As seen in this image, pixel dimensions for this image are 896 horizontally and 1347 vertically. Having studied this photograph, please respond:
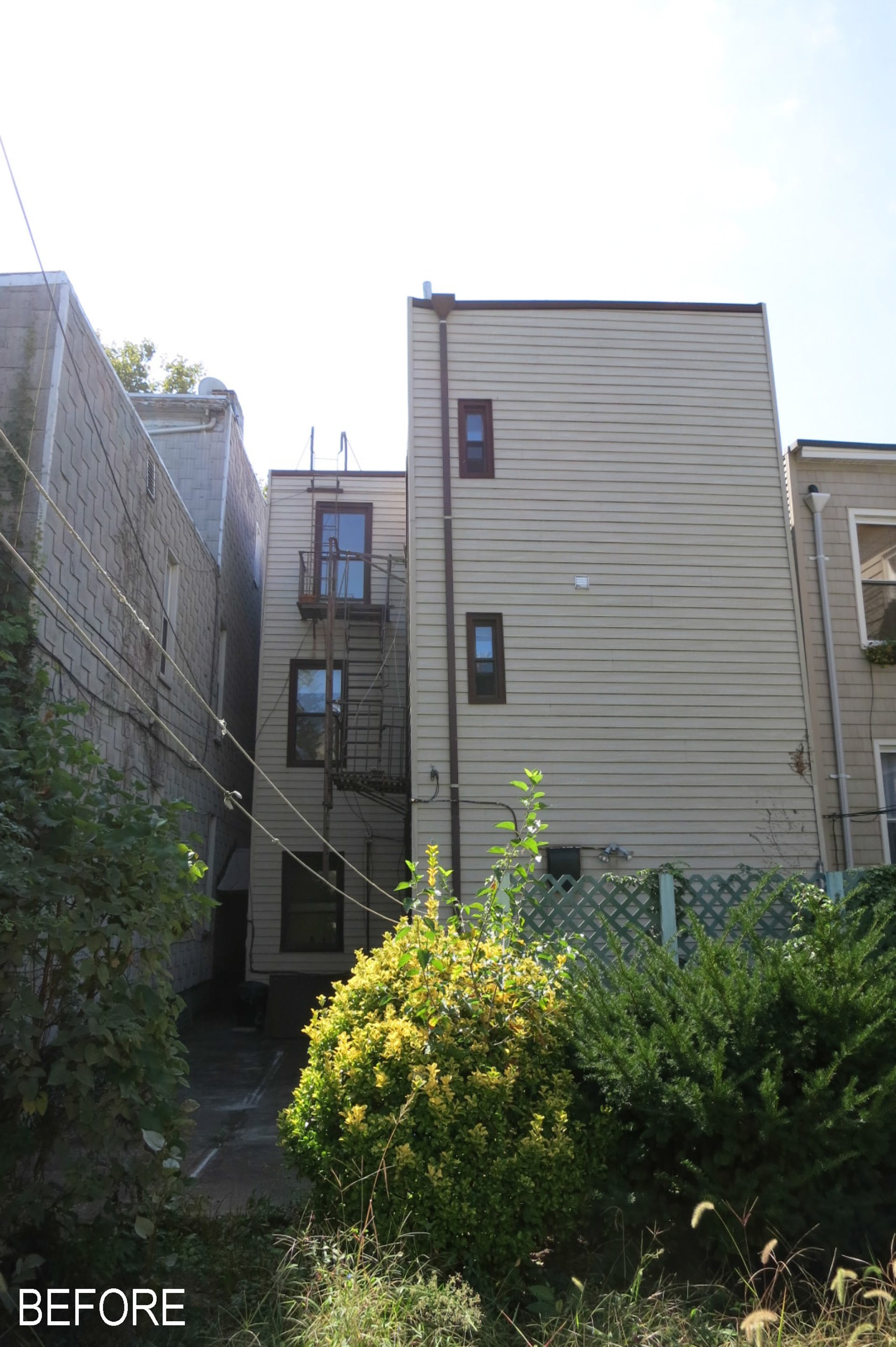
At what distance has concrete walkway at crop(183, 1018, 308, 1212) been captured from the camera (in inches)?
255

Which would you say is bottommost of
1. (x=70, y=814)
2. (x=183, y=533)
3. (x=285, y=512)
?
(x=70, y=814)

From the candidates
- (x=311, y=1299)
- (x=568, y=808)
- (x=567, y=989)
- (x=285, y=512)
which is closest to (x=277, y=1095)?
(x=568, y=808)

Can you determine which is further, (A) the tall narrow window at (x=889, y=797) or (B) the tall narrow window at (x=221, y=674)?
(B) the tall narrow window at (x=221, y=674)

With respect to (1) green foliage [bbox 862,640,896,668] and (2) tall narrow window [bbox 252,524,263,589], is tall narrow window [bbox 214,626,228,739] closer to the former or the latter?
(2) tall narrow window [bbox 252,524,263,589]

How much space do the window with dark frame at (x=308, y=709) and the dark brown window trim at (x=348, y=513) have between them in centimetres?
125

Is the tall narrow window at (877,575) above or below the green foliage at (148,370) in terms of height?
below

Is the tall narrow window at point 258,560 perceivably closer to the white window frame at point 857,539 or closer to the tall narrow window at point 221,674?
the tall narrow window at point 221,674

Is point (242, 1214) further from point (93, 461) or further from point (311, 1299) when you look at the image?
point (93, 461)

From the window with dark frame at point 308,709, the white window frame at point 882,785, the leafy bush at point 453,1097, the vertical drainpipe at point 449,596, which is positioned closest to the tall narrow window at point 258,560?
the window with dark frame at point 308,709

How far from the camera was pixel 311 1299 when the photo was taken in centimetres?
403

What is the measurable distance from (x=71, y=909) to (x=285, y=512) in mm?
13576

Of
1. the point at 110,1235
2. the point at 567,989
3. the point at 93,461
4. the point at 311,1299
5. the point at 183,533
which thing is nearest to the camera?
the point at 311,1299

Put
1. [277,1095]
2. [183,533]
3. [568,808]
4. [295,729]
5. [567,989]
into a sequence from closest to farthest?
1. [567,989]
2. [277,1095]
3. [568,808]
4. [183,533]
5. [295,729]

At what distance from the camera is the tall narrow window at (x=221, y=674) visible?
16328 mm
